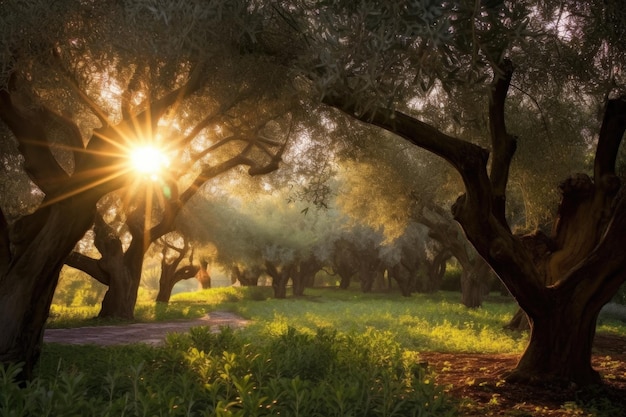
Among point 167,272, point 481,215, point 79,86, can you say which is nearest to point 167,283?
point 167,272

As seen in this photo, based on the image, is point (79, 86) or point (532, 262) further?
point (79, 86)

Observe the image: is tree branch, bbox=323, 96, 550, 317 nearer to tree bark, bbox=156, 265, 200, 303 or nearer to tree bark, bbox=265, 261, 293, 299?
tree bark, bbox=156, 265, 200, 303

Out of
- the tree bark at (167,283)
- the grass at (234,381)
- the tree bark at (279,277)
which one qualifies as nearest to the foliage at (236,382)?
the grass at (234,381)

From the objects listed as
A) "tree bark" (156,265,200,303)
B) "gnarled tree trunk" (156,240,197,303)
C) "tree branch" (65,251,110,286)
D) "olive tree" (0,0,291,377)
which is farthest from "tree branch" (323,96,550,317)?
"tree bark" (156,265,200,303)

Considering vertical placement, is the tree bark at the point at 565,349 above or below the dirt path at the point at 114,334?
above

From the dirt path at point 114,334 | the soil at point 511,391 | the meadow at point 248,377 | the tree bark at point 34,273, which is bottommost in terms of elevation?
the dirt path at point 114,334

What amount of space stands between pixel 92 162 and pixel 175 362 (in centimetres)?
354

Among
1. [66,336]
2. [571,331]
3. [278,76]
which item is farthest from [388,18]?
[66,336]

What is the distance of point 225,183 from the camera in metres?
21.6

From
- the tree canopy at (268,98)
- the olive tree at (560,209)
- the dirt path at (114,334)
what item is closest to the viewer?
the tree canopy at (268,98)

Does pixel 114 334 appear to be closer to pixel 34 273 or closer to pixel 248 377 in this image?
pixel 34 273

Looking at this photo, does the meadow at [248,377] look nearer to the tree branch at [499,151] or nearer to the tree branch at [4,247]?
the tree branch at [4,247]

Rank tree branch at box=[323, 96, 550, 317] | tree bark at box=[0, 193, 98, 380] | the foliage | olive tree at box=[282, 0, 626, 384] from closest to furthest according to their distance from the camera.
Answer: the foliage → olive tree at box=[282, 0, 626, 384] → tree bark at box=[0, 193, 98, 380] → tree branch at box=[323, 96, 550, 317]

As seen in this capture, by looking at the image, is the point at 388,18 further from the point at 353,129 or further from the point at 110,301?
the point at 110,301
